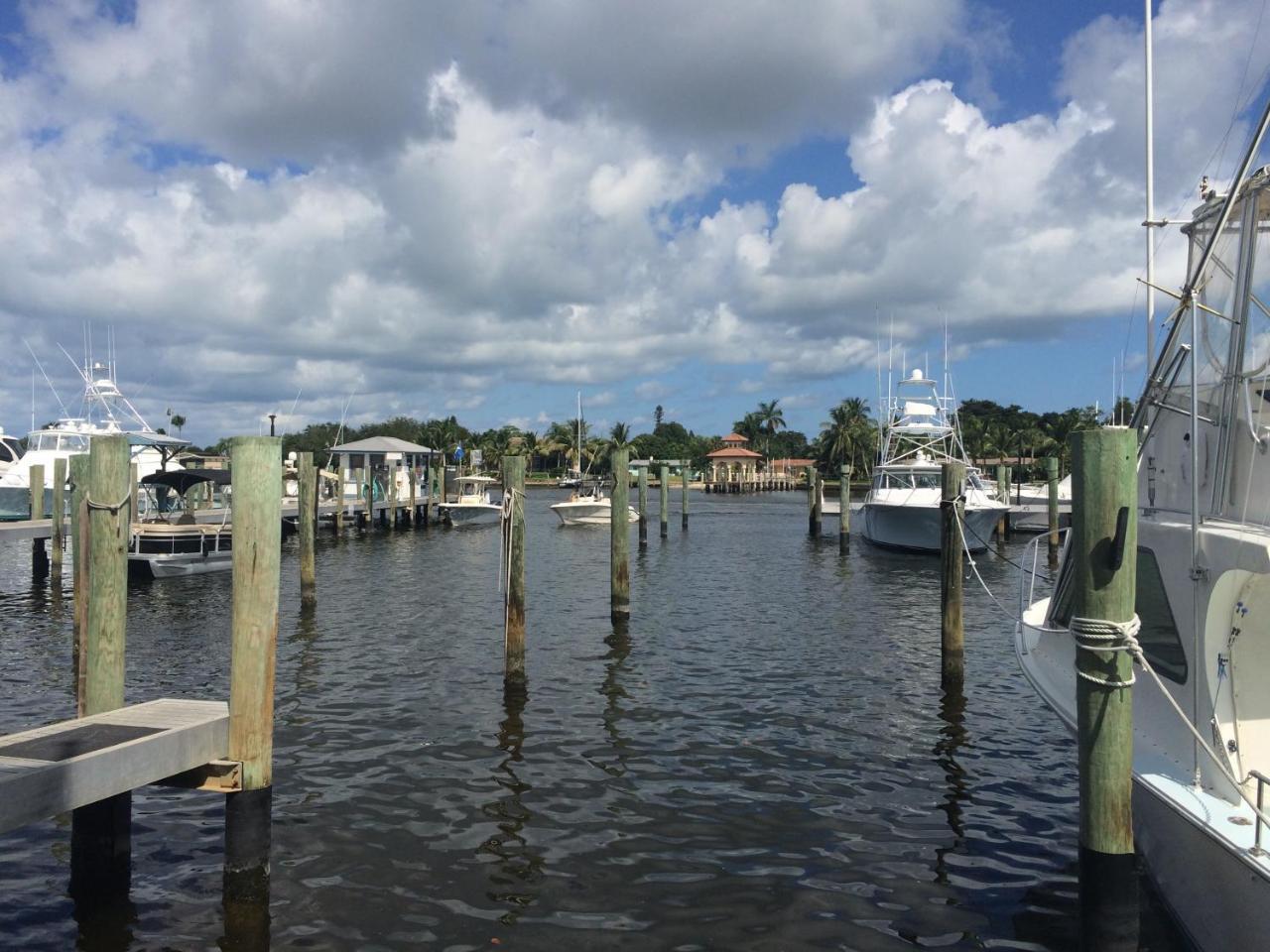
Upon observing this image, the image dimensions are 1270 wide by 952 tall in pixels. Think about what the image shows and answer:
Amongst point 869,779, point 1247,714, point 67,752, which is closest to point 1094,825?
point 1247,714

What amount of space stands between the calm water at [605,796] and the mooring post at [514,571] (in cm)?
48

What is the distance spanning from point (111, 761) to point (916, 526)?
3050 centimetres

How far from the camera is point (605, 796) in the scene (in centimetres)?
890

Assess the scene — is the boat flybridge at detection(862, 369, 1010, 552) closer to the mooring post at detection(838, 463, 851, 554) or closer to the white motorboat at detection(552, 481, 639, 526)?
the mooring post at detection(838, 463, 851, 554)

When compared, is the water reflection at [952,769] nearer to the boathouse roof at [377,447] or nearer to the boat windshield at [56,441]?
the boat windshield at [56,441]

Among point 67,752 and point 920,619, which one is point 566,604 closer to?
point 920,619

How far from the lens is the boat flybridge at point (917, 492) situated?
107 ft

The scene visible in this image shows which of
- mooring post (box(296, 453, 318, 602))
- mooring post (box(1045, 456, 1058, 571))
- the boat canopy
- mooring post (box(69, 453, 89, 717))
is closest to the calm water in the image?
mooring post (box(69, 453, 89, 717))

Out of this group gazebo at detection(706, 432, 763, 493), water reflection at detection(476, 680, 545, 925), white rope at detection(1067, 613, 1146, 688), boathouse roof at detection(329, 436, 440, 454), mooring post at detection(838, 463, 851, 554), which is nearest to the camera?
white rope at detection(1067, 613, 1146, 688)

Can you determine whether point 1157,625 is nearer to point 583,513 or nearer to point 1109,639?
point 1109,639

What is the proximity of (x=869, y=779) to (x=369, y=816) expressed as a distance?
15.6 ft

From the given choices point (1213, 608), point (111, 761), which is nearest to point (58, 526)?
point (111, 761)

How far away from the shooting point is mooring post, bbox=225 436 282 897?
6254 mm

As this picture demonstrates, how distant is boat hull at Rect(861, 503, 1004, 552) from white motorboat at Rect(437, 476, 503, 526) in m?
19.9
